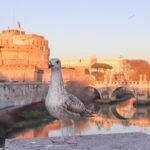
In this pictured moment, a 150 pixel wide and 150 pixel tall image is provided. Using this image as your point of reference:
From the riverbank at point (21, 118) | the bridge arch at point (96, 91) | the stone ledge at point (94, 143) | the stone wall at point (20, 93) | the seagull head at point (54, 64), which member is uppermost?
the seagull head at point (54, 64)

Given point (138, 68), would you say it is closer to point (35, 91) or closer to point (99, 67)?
point (99, 67)

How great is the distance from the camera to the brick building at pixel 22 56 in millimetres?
36062

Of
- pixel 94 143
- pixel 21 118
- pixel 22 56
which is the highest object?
pixel 22 56

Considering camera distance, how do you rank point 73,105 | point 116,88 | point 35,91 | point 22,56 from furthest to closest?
1. point 22,56
2. point 116,88
3. point 35,91
4. point 73,105

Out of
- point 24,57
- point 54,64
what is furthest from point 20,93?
point 54,64

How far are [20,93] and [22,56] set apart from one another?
17705mm

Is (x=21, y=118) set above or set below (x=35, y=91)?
below

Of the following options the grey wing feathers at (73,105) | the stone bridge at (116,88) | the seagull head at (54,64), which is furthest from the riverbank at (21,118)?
the stone bridge at (116,88)

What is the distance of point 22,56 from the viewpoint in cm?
4425

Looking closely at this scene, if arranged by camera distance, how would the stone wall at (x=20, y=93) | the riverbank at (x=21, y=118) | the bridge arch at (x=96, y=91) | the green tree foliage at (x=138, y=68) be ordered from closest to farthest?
1. the riverbank at (x=21, y=118)
2. the stone wall at (x=20, y=93)
3. the bridge arch at (x=96, y=91)
4. the green tree foliage at (x=138, y=68)

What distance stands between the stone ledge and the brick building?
101 feet

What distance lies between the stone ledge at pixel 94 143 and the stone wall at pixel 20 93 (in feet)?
60.5

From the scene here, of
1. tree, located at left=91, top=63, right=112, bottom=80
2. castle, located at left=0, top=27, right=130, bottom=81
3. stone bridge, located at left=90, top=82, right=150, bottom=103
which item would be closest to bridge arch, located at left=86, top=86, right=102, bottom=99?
stone bridge, located at left=90, top=82, right=150, bottom=103

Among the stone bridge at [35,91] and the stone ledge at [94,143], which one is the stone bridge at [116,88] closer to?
the stone bridge at [35,91]
